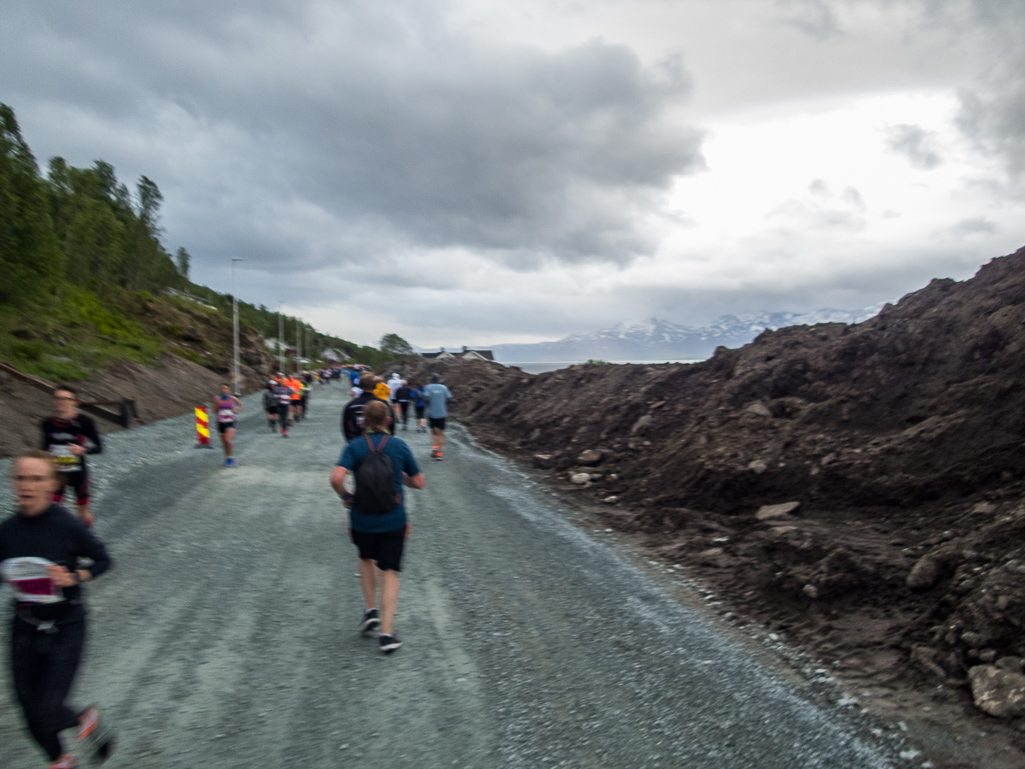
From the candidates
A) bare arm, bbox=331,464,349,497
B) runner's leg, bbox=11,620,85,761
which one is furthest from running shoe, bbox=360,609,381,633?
runner's leg, bbox=11,620,85,761

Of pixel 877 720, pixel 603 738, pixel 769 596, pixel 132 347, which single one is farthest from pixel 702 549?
pixel 132 347

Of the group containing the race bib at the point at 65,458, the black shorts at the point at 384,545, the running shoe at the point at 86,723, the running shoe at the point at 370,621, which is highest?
the race bib at the point at 65,458

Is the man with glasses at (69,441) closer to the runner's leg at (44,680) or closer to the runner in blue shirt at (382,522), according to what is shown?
the runner in blue shirt at (382,522)

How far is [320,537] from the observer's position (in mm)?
8359

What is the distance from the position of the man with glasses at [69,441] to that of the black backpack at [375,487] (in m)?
3.79

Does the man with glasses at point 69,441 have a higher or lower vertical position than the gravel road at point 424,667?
higher

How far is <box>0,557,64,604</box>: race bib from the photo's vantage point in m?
3.20

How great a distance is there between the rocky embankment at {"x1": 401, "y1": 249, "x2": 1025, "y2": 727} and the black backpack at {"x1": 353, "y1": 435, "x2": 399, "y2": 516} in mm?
3995

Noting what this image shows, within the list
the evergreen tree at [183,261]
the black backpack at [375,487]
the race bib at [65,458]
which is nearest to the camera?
the black backpack at [375,487]

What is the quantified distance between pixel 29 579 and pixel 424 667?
8.83 ft

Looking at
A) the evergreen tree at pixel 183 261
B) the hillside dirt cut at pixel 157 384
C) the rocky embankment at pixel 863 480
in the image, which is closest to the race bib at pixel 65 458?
the rocky embankment at pixel 863 480

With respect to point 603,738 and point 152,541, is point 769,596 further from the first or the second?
point 152,541

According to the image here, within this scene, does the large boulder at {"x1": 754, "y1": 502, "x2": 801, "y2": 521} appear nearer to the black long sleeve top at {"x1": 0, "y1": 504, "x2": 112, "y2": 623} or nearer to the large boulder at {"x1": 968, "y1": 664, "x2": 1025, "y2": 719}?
the large boulder at {"x1": 968, "y1": 664, "x2": 1025, "y2": 719}

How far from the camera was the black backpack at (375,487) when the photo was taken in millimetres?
4953
